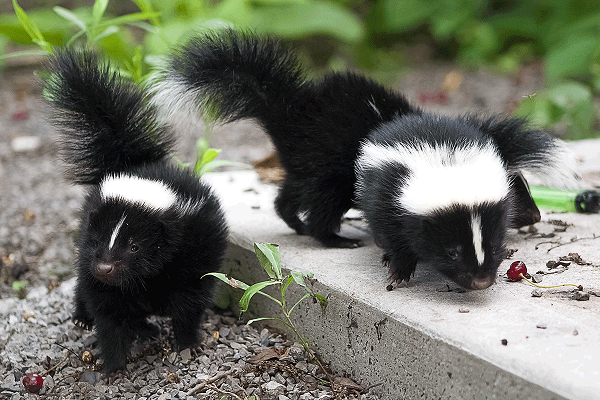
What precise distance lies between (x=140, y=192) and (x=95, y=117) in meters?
→ 0.67

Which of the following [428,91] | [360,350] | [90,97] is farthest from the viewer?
[428,91]

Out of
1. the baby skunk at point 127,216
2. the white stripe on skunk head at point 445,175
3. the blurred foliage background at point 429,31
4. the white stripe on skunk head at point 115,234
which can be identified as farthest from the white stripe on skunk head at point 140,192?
the blurred foliage background at point 429,31

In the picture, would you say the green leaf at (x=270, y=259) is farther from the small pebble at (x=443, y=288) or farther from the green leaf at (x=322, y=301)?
the small pebble at (x=443, y=288)

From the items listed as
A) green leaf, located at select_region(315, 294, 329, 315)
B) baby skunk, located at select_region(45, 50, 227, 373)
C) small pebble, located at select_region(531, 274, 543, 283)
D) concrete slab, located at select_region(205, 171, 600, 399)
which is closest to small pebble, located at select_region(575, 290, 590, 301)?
concrete slab, located at select_region(205, 171, 600, 399)

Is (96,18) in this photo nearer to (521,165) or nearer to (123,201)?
(123,201)

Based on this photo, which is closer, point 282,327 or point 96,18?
point 282,327

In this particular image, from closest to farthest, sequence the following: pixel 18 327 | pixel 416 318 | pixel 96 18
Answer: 1. pixel 416 318
2. pixel 18 327
3. pixel 96 18

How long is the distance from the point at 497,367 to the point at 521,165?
174cm

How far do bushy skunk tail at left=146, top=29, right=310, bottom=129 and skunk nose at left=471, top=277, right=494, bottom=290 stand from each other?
1.60 metres

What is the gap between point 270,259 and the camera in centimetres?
311

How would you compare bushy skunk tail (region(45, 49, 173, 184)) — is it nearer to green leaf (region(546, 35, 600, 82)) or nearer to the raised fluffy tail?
the raised fluffy tail

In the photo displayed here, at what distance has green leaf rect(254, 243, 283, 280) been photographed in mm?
3107

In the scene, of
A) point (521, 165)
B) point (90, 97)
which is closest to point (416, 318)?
point (521, 165)

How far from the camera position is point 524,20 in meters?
10.5
